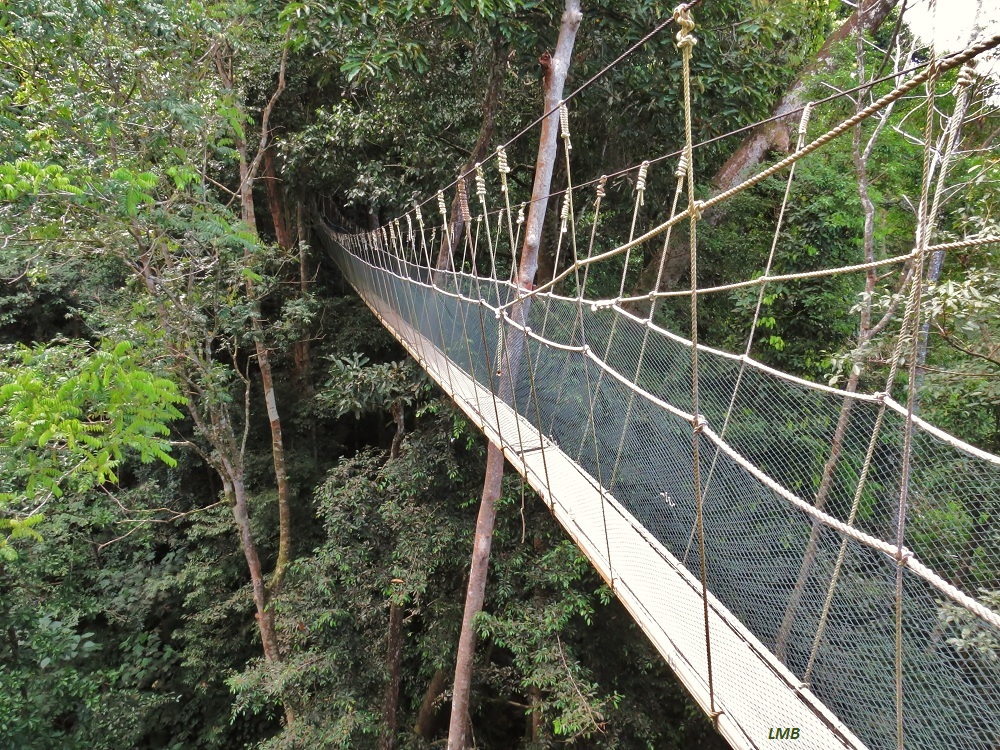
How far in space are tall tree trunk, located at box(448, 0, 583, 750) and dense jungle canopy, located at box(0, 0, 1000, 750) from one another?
0.55 ft

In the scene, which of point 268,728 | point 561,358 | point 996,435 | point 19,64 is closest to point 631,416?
point 561,358

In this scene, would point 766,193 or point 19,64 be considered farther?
point 766,193

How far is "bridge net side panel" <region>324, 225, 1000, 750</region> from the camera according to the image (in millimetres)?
1049

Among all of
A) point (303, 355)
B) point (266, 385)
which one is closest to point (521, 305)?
point (266, 385)

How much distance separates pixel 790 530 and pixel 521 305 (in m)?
1.68

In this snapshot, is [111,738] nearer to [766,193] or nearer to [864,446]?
[864,446]

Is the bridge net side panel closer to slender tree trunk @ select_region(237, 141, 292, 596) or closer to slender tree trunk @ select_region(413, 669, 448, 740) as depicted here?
slender tree trunk @ select_region(413, 669, 448, 740)

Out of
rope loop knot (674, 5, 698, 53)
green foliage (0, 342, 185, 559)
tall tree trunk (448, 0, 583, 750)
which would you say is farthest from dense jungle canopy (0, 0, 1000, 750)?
rope loop knot (674, 5, 698, 53)

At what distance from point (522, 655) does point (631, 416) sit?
1789 mm

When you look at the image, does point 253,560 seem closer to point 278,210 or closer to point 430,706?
point 430,706

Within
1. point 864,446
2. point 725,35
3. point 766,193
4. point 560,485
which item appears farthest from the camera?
point 766,193

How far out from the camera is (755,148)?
4.01m

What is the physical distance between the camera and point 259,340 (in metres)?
4.88

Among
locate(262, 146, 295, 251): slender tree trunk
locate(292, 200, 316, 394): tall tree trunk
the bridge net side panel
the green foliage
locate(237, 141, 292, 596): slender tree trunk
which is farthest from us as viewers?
locate(292, 200, 316, 394): tall tree trunk
